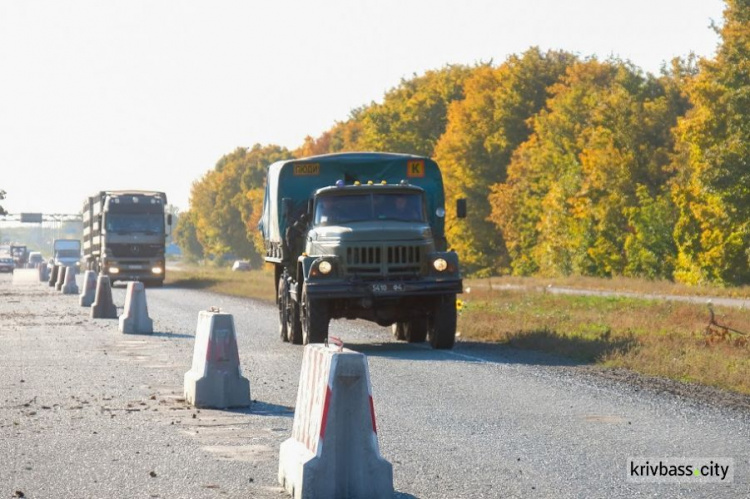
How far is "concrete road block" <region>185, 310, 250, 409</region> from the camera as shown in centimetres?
1327

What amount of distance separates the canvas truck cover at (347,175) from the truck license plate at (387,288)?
94.1 inches

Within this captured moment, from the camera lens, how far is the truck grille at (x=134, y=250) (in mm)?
56844

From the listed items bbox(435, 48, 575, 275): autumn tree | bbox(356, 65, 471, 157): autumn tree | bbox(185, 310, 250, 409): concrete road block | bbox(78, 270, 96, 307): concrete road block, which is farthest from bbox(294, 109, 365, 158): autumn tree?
bbox(185, 310, 250, 409): concrete road block

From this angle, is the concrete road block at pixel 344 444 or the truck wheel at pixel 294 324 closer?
the concrete road block at pixel 344 444

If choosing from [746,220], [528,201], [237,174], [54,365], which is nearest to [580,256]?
[528,201]

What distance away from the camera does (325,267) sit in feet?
67.1

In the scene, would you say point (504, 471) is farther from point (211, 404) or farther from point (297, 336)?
point (297, 336)

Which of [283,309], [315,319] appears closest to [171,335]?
[283,309]

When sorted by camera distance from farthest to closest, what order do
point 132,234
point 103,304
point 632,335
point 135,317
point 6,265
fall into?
point 6,265
point 132,234
point 103,304
point 135,317
point 632,335

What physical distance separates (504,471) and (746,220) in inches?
1781

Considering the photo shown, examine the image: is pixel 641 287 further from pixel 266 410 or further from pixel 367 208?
pixel 266 410

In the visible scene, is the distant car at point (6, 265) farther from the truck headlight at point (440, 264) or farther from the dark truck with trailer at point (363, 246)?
the truck headlight at point (440, 264)

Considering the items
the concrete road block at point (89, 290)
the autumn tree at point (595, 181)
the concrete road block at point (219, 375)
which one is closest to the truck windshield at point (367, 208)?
the concrete road block at point (219, 375)

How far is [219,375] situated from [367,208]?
8492 millimetres
